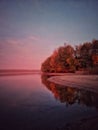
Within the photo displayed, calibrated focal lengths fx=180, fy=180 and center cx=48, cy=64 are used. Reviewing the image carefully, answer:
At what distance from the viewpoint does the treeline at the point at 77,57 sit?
55844mm

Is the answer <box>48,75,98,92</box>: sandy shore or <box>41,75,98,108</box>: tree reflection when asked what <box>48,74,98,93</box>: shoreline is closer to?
<box>48,75,98,92</box>: sandy shore

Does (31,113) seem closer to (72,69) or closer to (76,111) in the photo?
(76,111)

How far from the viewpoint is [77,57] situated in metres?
59.9

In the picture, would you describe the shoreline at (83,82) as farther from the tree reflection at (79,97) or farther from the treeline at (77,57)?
the treeline at (77,57)

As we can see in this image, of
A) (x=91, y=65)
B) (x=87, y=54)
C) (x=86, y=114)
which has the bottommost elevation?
(x=86, y=114)

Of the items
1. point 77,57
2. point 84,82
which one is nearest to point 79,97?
point 84,82

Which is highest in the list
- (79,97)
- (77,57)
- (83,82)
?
(77,57)

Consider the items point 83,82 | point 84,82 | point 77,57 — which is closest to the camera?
point 84,82

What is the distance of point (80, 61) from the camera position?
190ft

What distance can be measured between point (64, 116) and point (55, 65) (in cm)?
5699

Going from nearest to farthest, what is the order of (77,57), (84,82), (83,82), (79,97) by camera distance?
(79,97), (84,82), (83,82), (77,57)

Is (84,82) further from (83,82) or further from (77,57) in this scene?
(77,57)

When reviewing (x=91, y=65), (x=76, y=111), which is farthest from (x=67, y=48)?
(x=76, y=111)

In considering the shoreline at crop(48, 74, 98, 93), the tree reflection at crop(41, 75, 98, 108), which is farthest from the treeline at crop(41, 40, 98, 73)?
the tree reflection at crop(41, 75, 98, 108)
